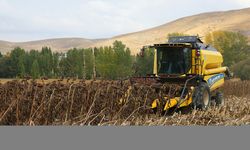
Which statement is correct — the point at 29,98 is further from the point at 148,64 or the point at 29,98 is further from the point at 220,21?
the point at 220,21

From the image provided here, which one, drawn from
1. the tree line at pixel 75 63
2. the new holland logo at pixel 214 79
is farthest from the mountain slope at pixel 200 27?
the new holland logo at pixel 214 79

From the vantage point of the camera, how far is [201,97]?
12211mm

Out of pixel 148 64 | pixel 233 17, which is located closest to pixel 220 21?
pixel 233 17

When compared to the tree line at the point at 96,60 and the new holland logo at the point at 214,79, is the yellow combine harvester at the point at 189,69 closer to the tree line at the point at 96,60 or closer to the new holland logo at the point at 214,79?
the new holland logo at the point at 214,79

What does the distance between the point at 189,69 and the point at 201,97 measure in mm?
1470

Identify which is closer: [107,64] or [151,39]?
[107,64]

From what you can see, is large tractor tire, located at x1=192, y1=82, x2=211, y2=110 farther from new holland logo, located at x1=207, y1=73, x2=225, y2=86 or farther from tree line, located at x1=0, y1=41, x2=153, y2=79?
tree line, located at x1=0, y1=41, x2=153, y2=79

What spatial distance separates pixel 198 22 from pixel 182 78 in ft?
417

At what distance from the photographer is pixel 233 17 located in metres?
130

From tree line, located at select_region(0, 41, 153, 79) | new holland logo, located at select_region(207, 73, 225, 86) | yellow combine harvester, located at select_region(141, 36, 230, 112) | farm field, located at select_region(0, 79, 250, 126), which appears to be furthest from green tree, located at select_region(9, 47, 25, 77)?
farm field, located at select_region(0, 79, 250, 126)

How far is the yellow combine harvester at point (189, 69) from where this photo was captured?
11.9m

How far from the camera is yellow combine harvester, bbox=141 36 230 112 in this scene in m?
11.9

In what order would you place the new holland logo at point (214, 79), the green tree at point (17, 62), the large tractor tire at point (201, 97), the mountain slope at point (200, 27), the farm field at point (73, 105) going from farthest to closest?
the mountain slope at point (200, 27) → the green tree at point (17, 62) → the new holland logo at point (214, 79) → the large tractor tire at point (201, 97) → the farm field at point (73, 105)

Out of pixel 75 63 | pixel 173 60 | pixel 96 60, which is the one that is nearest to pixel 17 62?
pixel 75 63
